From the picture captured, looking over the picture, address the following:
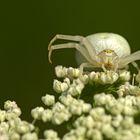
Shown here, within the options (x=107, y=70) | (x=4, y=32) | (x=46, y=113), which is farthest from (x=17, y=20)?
(x=46, y=113)

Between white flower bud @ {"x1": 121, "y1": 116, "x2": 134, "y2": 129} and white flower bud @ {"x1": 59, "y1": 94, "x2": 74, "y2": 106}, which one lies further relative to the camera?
white flower bud @ {"x1": 59, "y1": 94, "x2": 74, "y2": 106}

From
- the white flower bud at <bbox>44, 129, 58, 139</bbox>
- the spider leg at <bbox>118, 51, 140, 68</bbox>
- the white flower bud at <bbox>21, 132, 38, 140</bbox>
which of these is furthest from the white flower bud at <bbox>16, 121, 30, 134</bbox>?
the spider leg at <bbox>118, 51, 140, 68</bbox>

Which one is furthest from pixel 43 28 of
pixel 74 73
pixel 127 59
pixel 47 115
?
pixel 47 115

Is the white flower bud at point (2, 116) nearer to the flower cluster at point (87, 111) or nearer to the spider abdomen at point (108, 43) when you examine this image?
the flower cluster at point (87, 111)

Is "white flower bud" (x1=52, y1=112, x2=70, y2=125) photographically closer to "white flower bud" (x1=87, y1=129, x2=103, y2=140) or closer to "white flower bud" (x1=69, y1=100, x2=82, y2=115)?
"white flower bud" (x1=69, y1=100, x2=82, y2=115)

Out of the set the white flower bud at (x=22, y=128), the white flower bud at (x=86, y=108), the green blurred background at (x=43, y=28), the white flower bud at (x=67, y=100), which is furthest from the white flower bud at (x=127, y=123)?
the green blurred background at (x=43, y=28)

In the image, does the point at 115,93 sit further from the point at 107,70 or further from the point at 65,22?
the point at 65,22
